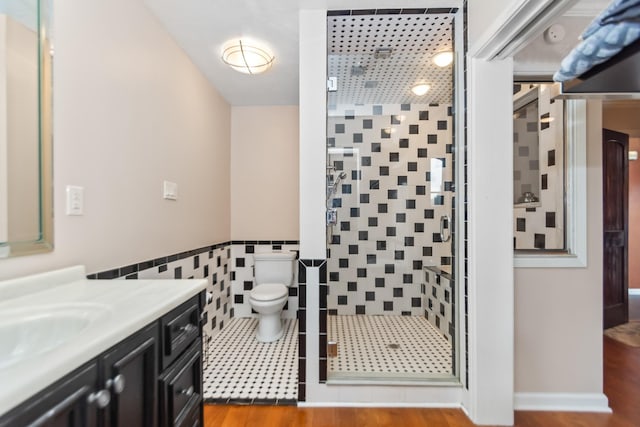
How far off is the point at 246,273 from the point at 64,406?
2.45 m

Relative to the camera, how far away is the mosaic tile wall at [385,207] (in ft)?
7.20

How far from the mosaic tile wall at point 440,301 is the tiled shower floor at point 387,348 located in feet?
0.26

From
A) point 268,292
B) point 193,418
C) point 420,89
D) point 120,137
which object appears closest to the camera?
point 193,418

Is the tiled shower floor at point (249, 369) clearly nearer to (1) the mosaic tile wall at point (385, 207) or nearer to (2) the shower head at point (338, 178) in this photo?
(1) the mosaic tile wall at point (385, 207)

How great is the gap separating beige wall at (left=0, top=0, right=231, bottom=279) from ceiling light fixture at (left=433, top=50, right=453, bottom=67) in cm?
183

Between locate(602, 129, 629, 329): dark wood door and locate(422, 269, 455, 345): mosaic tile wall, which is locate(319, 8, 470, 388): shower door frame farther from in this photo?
locate(602, 129, 629, 329): dark wood door

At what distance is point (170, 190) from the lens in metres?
1.90

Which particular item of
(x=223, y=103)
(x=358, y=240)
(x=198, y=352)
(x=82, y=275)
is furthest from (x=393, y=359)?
(x=223, y=103)

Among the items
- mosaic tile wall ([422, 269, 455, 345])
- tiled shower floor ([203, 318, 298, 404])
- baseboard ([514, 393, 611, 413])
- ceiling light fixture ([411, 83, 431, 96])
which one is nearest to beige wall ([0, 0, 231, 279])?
tiled shower floor ([203, 318, 298, 404])

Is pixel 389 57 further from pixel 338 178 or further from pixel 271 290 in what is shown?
pixel 271 290

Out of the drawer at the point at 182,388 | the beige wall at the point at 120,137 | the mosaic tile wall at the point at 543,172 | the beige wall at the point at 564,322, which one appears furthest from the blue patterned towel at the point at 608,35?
the beige wall at the point at 120,137

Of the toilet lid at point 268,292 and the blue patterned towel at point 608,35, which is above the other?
the blue patterned towel at point 608,35

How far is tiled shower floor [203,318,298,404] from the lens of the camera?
5.74ft

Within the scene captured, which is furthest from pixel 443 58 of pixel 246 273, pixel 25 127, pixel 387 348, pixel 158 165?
pixel 246 273
